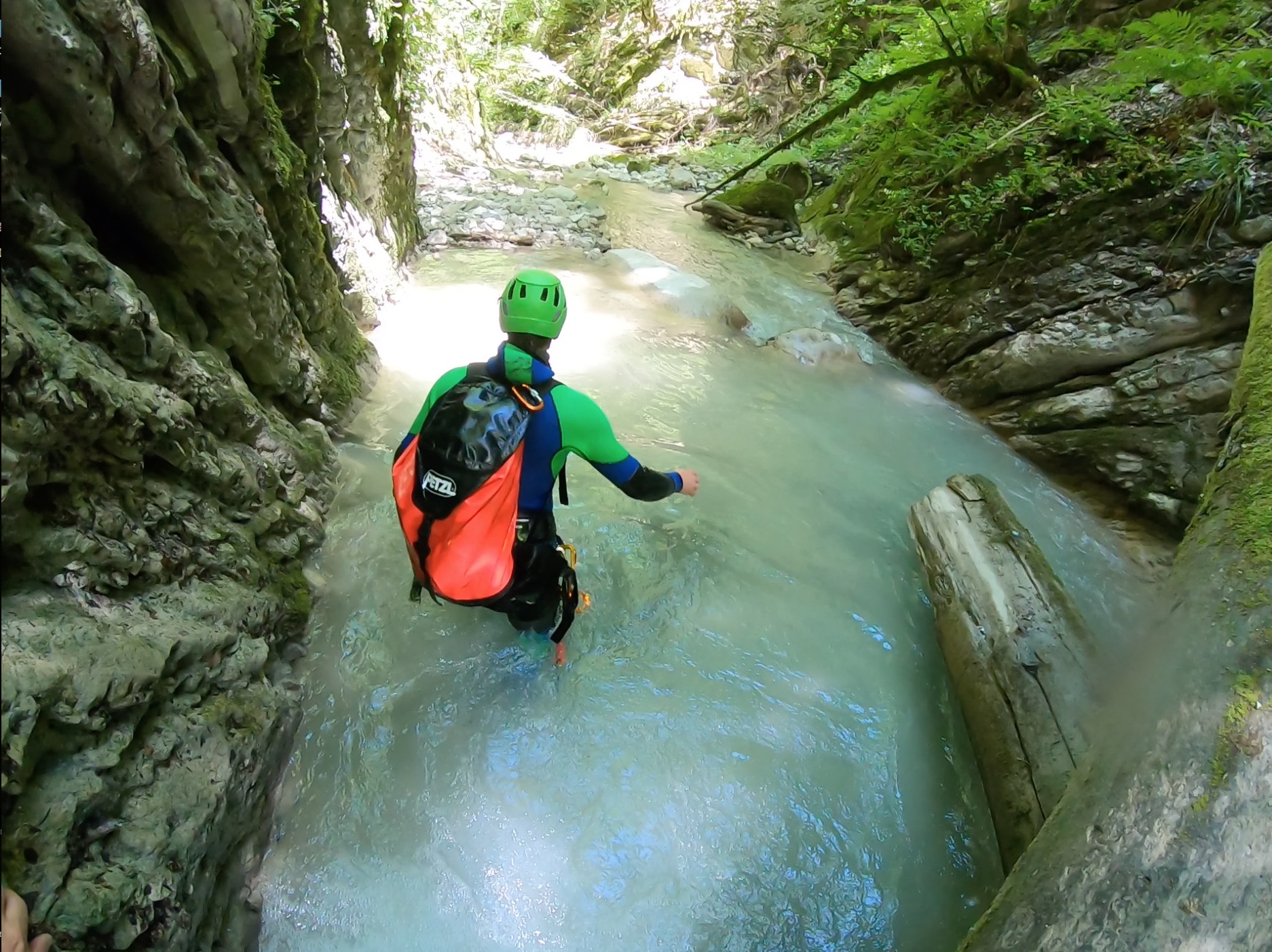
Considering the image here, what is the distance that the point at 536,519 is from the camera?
2.61 meters

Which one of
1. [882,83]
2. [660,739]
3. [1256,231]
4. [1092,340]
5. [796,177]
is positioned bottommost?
[660,739]

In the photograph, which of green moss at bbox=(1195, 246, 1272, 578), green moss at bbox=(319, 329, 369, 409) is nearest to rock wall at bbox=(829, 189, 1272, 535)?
green moss at bbox=(1195, 246, 1272, 578)

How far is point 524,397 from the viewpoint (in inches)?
90.7

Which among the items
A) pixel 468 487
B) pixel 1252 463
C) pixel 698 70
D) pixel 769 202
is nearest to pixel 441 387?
pixel 468 487

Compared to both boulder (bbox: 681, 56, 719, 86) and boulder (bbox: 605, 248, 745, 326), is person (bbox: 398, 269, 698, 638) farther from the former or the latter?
boulder (bbox: 681, 56, 719, 86)

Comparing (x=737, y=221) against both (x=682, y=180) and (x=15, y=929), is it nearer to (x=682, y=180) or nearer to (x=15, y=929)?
(x=682, y=180)

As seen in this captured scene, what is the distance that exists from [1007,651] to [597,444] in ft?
6.57

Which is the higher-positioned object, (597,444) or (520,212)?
(520,212)

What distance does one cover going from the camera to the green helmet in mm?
2365

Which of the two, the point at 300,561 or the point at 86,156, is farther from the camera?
the point at 300,561

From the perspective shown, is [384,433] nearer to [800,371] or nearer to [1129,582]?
[800,371]

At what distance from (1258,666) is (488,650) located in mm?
2603

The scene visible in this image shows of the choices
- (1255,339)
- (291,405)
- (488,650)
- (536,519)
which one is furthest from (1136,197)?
(291,405)

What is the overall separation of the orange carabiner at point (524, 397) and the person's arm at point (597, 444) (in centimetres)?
9
